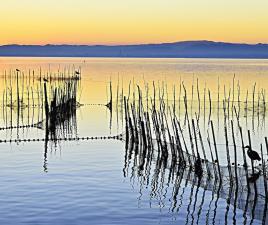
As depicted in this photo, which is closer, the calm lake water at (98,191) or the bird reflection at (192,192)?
the calm lake water at (98,191)

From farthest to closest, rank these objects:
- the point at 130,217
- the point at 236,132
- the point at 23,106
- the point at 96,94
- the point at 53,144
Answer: the point at 96,94
the point at 23,106
the point at 236,132
the point at 53,144
the point at 130,217

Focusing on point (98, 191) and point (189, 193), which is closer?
point (189, 193)

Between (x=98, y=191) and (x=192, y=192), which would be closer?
(x=192, y=192)

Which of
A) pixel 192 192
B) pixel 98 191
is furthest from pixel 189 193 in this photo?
pixel 98 191

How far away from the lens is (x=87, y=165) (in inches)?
878

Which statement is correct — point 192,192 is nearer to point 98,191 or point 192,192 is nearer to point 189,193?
point 189,193

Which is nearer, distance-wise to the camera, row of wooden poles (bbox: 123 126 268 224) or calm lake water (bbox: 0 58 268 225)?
calm lake water (bbox: 0 58 268 225)

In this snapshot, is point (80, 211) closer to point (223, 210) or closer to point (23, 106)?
point (223, 210)

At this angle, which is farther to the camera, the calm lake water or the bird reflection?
the bird reflection

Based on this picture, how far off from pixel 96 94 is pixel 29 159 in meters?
44.1

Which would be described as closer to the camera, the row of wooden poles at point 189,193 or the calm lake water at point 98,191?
the calm lake water at point 98,191

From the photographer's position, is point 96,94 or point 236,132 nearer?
point 236,132

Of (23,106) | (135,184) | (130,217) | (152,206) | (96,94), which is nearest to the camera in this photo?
(130,217)

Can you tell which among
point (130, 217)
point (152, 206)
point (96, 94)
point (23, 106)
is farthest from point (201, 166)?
point (96, 94)
